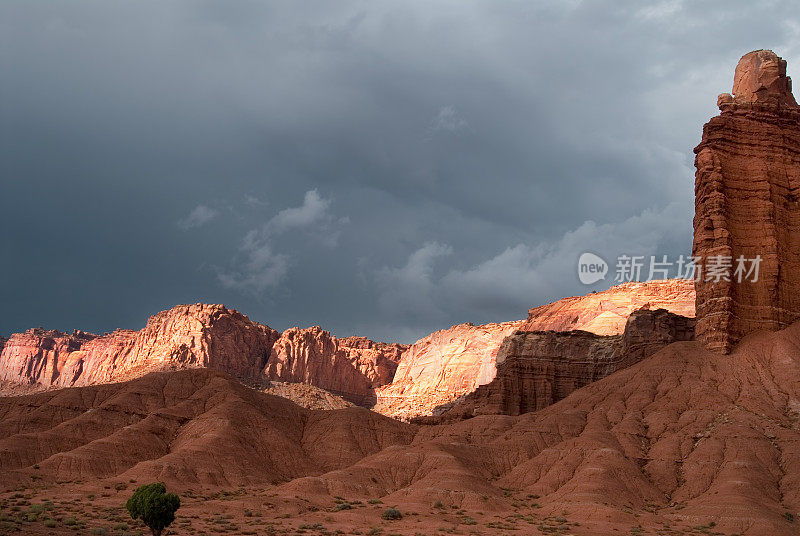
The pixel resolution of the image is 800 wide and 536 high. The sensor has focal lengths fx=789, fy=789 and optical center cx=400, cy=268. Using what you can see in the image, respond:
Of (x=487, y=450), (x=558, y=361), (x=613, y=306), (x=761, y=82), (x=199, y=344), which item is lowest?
(x=487, y=450)

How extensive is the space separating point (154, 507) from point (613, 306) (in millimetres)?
142268

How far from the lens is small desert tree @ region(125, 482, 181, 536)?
148 feet

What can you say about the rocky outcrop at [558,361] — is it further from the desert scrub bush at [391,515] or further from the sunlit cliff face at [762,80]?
the desert scrub bush at [391,515]

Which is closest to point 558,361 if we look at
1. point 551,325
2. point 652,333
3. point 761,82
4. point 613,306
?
point 652,333

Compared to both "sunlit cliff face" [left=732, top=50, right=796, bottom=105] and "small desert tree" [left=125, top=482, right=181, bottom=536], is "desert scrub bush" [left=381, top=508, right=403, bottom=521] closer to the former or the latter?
"small desert tree" [left=125, top=482, right=181, bottom=536]

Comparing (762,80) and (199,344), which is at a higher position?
(762,80)

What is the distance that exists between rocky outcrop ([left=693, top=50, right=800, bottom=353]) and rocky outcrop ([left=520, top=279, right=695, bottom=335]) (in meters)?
54.9

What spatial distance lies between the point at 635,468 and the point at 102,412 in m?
56.7

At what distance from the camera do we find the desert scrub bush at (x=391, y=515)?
2370 inches

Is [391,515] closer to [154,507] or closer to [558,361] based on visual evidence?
[154,507]

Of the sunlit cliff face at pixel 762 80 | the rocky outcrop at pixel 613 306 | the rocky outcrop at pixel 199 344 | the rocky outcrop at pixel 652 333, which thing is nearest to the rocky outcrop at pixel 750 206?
the sunlit cliff face at pixel 762 80

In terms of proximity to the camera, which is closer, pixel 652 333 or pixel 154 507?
pixel 154 507

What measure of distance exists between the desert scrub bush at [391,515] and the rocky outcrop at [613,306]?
105m

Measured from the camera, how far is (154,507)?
45.2 metres
